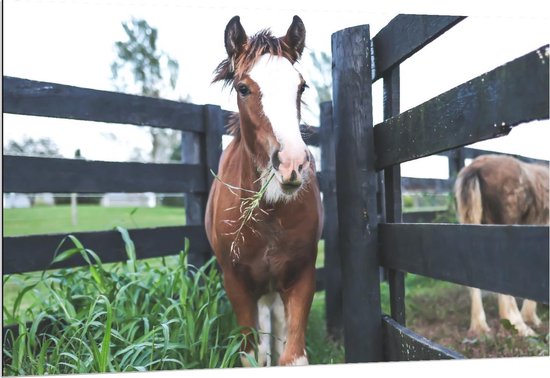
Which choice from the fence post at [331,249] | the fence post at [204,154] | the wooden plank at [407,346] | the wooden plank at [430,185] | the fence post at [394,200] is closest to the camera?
the wooden plank at [407,346]

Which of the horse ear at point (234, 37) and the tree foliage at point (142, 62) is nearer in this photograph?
the horse ear at point (234, 37)

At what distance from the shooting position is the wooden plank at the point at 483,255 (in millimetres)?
1032

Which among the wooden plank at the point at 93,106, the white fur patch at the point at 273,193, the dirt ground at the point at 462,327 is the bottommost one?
the dirt ground at the point at 462,327

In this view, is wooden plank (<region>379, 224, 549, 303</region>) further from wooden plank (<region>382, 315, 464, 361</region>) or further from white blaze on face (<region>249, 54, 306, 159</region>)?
white blaze on face (<region>249, 54, 306, 159</region>)

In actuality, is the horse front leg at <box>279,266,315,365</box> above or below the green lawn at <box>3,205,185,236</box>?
below

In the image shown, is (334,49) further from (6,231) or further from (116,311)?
(6,231)

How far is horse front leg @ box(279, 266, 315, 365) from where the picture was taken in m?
1.73

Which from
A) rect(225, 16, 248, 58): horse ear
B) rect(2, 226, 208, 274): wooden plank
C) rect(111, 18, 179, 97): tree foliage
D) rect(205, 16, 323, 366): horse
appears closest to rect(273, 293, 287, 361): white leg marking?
rect(205, 16, 323, 366): horse

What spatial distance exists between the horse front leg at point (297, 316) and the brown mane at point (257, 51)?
2.58ft

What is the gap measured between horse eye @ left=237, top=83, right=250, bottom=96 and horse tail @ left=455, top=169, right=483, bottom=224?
6.48ft

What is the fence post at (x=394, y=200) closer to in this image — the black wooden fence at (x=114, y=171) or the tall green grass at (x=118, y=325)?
the black wooden fence at (x=114, y=171)

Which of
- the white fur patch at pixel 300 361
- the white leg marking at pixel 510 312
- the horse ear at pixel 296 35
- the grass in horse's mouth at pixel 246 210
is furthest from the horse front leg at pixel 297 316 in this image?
the white leg marking at pixel 510 312

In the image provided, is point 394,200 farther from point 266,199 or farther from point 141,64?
point 141,64

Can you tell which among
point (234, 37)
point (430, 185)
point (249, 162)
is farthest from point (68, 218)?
point (430, 185)
